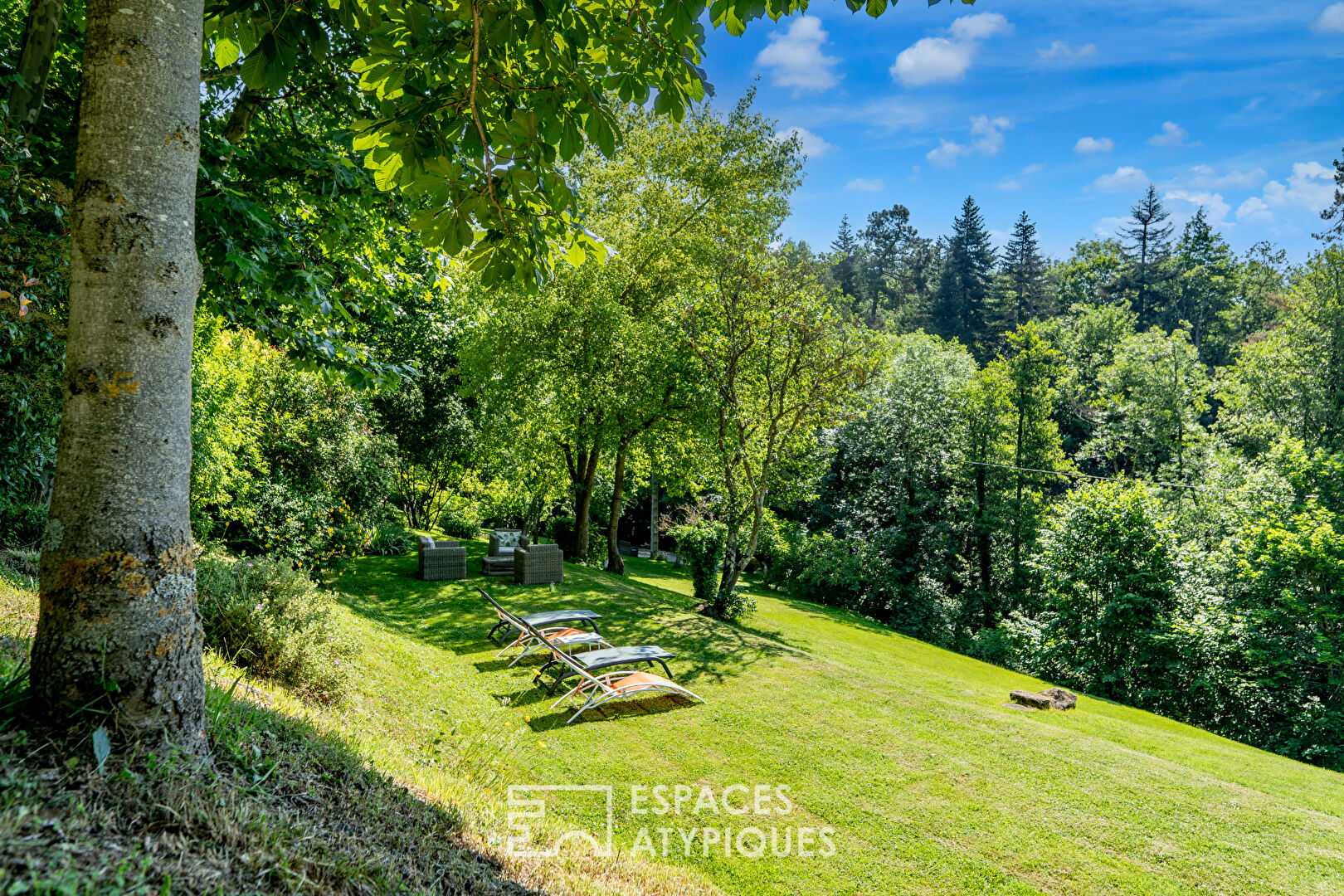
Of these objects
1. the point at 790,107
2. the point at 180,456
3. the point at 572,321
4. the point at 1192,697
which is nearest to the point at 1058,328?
the point at 790,107

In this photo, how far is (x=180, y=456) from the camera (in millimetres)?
2193

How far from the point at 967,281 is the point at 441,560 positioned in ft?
184


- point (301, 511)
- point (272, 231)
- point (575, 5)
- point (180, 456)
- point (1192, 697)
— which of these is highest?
point (575, 5)

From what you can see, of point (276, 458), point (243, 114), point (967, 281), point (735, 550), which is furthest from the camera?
point (967, 281)

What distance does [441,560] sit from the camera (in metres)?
12.9

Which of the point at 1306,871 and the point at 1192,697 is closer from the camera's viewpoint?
the point at 1306,871

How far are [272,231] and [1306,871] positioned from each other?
385 inches

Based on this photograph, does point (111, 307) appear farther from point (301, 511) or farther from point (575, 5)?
point (301, 511)

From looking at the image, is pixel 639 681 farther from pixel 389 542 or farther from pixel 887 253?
pixel 887 253

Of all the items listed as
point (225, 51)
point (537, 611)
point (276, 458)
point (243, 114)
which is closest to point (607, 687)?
point (537, 611)

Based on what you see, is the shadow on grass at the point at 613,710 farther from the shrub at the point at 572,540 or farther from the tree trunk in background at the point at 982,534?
the tree trunk in background at the point at 982,534

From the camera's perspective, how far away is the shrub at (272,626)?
16.4ft

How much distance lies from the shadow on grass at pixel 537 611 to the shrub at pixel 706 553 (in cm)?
129

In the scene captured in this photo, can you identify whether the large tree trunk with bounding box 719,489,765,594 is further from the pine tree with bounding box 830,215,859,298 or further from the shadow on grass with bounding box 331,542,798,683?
the pine tree with bounding box 830,215,859,298
